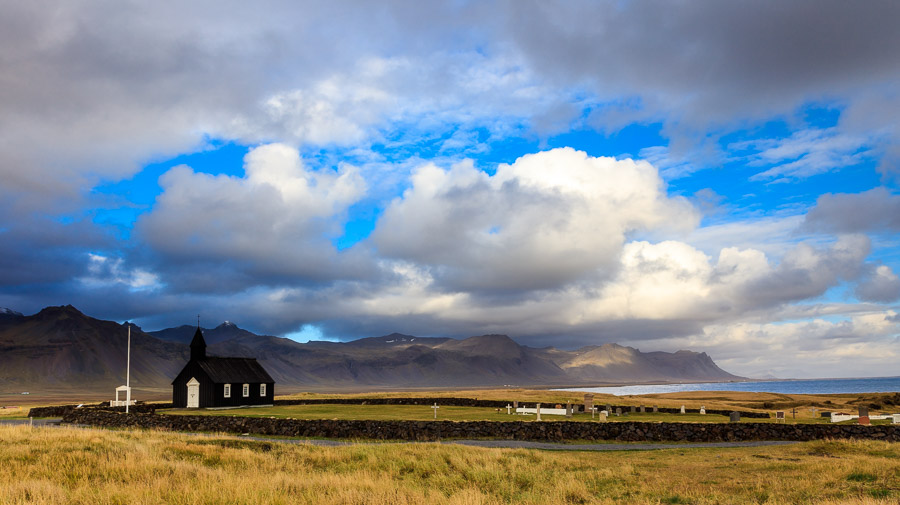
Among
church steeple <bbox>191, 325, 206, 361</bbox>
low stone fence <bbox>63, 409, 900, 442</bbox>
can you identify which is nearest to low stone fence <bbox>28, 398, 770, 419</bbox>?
church steeple <bbox>191, 325, 206, 361</bbox>

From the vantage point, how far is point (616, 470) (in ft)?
73.2

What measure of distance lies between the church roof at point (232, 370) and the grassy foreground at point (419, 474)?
115 ft

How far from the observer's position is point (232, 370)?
67.0m

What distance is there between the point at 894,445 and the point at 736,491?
14958mm

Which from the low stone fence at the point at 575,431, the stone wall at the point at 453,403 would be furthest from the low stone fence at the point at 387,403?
the low stone fence at the point at 575,431

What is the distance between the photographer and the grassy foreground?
14.3 meters

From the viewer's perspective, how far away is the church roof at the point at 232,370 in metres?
64.3

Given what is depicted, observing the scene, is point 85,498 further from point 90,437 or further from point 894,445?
point 894,445

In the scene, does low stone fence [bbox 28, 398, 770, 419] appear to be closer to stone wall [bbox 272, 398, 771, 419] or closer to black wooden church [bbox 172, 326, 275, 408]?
stone wall [bbox 272, 398, 771, 419]

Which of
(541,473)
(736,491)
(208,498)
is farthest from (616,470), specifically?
(208,498)

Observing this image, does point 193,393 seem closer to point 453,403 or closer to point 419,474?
point 453,403

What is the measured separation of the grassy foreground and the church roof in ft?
115

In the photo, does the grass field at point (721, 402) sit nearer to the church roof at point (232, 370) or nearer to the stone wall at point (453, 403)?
the stone wall at point (453, 403)

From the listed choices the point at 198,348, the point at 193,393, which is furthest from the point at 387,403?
the point at 198,348
